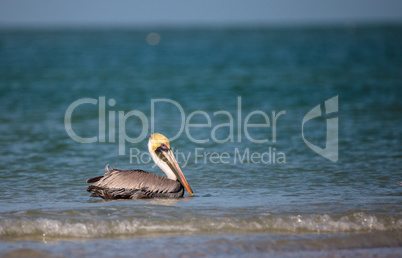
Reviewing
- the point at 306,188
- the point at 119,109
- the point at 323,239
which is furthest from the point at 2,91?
the point at 323,239

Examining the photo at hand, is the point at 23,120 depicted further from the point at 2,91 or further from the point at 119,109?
the point at 2,91

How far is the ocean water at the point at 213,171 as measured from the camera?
4.52 m

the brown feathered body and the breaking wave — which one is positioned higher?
the brown feathered body

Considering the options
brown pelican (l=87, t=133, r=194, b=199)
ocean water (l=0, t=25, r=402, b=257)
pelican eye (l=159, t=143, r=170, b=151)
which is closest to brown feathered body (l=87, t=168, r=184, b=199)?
brown pelican (l=87, t=133, r=194, b=199)

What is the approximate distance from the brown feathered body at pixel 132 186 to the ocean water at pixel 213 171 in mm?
139

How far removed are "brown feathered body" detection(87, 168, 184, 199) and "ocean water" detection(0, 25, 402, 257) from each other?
14cm

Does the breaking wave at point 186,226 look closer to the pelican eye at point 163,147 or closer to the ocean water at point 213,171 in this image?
the ocean water at point 213,171

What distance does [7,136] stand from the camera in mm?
9555

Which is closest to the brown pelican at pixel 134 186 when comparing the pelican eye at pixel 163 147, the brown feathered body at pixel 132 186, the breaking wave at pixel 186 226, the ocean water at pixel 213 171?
the brown feathered body at pixel 132 186

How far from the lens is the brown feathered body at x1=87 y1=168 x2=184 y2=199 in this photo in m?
5.74

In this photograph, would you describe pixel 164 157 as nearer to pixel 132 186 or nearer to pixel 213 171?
pixel 132 186

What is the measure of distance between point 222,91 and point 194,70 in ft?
27.2

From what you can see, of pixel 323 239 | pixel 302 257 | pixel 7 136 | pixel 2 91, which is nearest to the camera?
Answer: pixel 302 257

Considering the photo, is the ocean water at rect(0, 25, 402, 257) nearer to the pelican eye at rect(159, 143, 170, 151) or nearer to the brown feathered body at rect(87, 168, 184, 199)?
the brown feathered body at rect(87, 168, 184, 199)
